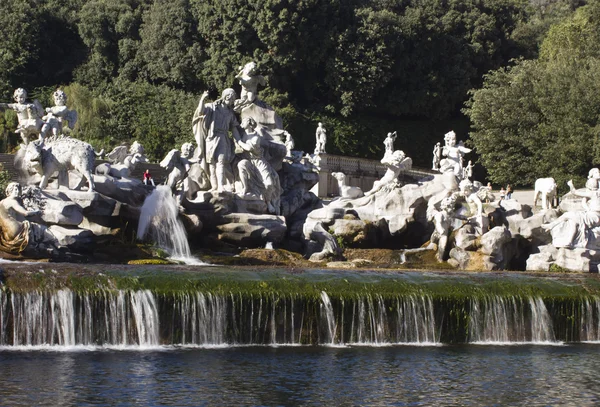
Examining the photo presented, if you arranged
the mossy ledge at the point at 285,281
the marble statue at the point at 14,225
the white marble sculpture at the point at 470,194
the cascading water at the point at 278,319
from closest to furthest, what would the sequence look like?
the cascading water at the point at 278,319, the mossy ledge at the point at 285,281, the marble statue at the point at 14,225, the white marble sculpture at the point at 470,194

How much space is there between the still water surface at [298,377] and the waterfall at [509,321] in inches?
55.1

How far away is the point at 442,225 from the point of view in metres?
29.4

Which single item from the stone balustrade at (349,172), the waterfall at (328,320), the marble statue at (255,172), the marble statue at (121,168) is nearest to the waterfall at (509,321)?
the waterfall at (328,320)

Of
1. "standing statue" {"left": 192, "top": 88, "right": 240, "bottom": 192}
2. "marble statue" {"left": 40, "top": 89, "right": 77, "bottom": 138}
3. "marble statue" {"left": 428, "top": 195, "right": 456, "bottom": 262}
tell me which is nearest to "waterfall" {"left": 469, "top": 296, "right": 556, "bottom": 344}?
"marble statue" {"left": 428, "top": 195, "right": 456, "bottom": 262}

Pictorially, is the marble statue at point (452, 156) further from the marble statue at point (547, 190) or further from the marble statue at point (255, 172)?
the marble statue at point (255, 172)

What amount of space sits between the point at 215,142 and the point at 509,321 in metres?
12.2

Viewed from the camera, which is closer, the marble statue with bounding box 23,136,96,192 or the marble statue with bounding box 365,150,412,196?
the marble statue with bounding box 23,136,96,192

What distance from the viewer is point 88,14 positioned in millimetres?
60219

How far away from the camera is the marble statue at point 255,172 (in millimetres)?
31219

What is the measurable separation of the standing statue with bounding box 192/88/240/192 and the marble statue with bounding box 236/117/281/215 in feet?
1.49

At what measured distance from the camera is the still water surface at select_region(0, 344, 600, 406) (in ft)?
49.3

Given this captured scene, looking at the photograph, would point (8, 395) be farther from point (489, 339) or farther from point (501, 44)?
point (501, 44)

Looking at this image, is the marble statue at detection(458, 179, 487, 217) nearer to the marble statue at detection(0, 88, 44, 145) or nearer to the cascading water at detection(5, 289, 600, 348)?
the cascading water at detection(5, 289, 600, 348)

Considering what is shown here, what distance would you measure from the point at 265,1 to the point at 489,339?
114 feet
